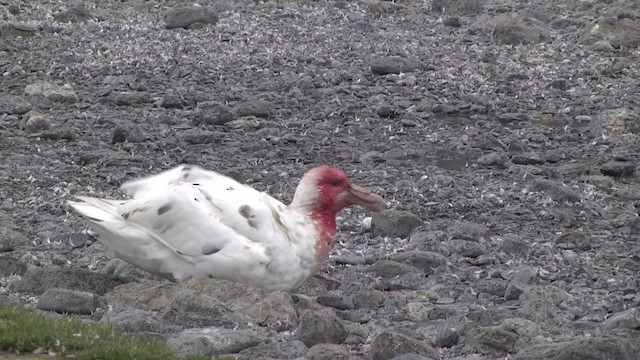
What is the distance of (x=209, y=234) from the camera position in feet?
36.2

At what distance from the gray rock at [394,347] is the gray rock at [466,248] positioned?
3.36 meters

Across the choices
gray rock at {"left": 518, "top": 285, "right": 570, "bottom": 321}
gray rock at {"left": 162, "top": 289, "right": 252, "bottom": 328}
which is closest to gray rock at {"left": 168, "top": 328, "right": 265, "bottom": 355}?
gray rock at {"left": 162, "top": 289, "right": 252, "bottom": 328}

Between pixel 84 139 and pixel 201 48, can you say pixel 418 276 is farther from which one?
pixel 201 48

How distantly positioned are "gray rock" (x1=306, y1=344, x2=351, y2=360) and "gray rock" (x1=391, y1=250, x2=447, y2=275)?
291 cm

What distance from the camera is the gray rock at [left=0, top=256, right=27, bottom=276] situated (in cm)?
1188

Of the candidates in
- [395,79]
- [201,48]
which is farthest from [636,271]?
[201,48]

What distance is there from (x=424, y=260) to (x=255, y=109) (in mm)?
6581

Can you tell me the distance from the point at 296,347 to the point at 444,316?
174cm

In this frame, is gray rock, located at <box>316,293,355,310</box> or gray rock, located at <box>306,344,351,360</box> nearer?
gray rock, located at <box>306,344,351,360</box>

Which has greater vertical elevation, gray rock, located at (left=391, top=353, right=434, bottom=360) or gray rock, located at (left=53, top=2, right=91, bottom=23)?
gray rock, located at (left=391, top=353, right=434, bottom=360)

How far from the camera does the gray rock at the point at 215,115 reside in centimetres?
1841

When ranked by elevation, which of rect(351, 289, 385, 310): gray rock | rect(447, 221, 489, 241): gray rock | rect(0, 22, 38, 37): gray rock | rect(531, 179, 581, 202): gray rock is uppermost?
rect(351, 289, 385, 310): gray rock

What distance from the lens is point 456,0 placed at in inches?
1038

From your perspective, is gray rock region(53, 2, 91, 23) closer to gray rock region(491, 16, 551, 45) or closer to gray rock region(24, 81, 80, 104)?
gray rock region(24, 81, 80, 104)
